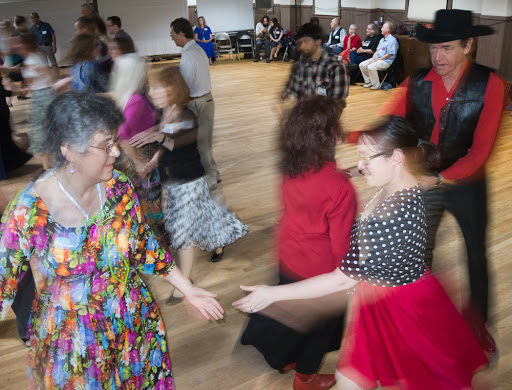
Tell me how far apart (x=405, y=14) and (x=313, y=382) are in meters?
10.1

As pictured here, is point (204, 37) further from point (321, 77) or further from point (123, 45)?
point (321, 77)

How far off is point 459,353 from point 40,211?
1492mm

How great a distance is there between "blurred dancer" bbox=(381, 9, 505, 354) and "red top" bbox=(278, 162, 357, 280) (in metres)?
0.47

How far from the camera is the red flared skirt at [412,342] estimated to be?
5.70ft

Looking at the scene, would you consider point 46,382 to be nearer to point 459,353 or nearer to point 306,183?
point 306,183

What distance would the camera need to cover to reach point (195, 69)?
4.53 m

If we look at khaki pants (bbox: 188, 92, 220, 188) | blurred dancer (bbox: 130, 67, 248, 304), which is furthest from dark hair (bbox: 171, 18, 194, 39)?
blurred dancer (bbox: 130, 67, 248, 304)

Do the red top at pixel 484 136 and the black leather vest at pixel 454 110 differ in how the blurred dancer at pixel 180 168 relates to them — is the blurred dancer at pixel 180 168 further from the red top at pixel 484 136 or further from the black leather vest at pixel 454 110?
the red top at pixel 484 136

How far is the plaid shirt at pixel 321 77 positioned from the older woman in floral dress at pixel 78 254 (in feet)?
7.17

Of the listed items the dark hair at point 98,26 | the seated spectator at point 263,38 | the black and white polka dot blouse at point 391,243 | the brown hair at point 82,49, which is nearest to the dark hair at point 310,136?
the black and white polka dot blouse at point 391,243

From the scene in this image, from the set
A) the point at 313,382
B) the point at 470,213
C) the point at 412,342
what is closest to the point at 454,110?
the point at 470,213

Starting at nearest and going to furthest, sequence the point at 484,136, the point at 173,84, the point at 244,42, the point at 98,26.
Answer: the point at 484,136 → the point at 173,84 → the point at 98,26 → the point at 244,42

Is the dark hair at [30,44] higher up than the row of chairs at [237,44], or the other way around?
the dark hair at [30,44]

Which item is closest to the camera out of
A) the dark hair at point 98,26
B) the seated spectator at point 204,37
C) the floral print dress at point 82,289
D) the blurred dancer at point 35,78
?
the floral print dress at point 82,289
